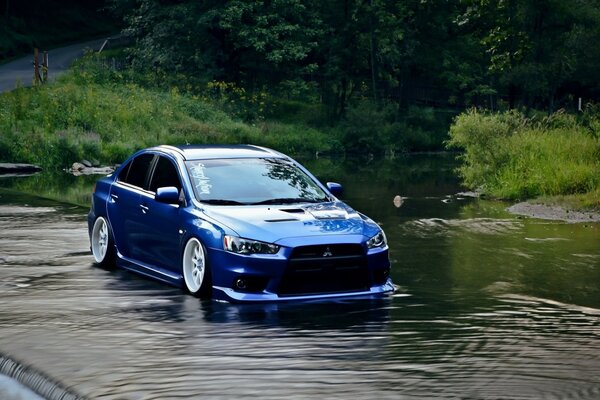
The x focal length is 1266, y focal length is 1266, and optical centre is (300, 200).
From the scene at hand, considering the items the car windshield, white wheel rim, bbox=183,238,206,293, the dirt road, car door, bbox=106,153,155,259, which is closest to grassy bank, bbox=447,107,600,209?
the car windshield

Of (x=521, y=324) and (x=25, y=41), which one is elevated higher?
(x=25, y=41)

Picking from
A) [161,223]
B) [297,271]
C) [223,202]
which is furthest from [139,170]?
[297,271]

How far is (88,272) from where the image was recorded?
1427 cm

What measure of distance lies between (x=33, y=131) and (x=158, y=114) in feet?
26.9

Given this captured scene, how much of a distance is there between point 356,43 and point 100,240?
158 ft

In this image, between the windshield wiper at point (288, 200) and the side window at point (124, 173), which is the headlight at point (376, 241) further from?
the side window at point (124, 173)

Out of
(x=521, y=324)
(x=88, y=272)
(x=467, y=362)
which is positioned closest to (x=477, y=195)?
(x=88, y=272)

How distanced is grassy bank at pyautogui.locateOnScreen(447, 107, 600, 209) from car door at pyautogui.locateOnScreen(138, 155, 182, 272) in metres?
12.2

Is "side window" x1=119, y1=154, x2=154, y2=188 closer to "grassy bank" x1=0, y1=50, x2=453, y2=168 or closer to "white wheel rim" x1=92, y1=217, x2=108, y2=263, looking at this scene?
"white wheel rim" x1=92, y1=217, x2=108, y2=263

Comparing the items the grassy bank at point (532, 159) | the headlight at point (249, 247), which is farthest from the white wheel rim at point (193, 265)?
the grassy bank at point (532, 159)

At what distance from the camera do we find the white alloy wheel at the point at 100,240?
14.5 metres

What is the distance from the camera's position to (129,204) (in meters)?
13.8

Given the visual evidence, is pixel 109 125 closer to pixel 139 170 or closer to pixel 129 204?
pixel 139 170

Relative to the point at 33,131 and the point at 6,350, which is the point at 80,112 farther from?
the point at 6,350
